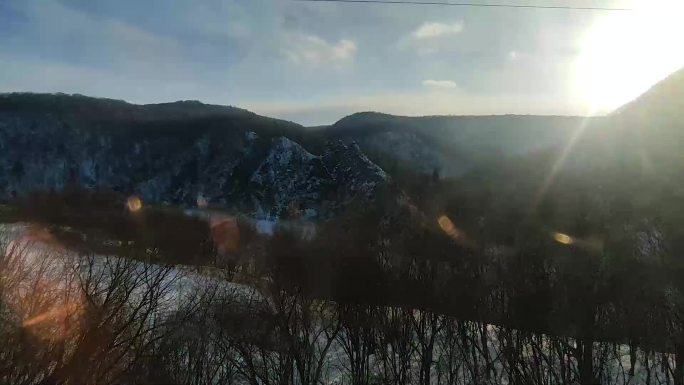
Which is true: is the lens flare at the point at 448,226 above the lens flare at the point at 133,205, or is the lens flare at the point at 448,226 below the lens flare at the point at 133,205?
above

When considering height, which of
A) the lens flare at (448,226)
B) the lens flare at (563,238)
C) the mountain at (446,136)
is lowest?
the lens flare at (448,226)

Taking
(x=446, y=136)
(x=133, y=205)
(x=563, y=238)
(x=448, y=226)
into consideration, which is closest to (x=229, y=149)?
(x=446, y=136)

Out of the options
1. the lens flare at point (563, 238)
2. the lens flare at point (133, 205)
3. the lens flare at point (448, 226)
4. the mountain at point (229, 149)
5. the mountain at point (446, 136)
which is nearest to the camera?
the lens flare at point (563, 238)

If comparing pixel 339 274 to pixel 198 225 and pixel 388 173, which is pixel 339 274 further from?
pixel 388 173

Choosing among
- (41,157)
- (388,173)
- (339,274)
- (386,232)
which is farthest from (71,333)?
(41,157)

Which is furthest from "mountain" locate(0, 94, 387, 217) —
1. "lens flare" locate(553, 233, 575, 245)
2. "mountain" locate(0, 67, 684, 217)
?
"lens flare" locate(553, 233, 575, 245)

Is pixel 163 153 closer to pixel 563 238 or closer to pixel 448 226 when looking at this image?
pixel 448 226

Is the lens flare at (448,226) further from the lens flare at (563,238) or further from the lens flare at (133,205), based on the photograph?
the lens flare at (133,205)

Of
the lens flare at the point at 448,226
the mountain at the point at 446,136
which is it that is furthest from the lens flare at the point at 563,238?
the mountain at the point at 446,136

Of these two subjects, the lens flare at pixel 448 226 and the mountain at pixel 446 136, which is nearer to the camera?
the lens flare at pixel 448 226

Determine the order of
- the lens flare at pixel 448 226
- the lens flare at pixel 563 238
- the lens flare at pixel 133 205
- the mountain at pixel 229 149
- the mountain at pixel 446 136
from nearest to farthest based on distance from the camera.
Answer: the lens flare at pixel 563 238 < the lens flare at pixel 448 226 < the lens flare at pixel 133 205 < the mountain at pixel 229 149 < the mountain at pixel 446 136
